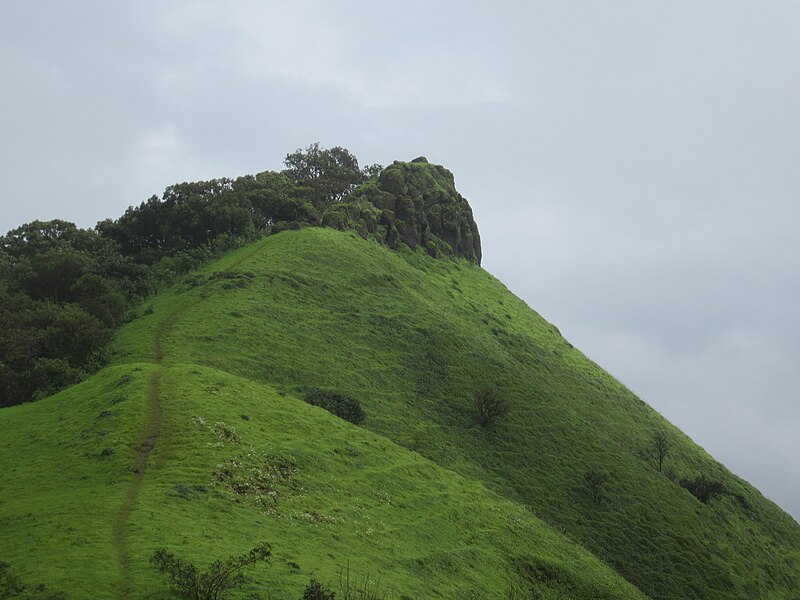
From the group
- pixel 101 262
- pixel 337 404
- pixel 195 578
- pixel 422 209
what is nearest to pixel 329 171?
pixel 422 209

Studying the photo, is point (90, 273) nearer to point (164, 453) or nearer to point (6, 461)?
point (6, 461)

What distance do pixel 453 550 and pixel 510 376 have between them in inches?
1660

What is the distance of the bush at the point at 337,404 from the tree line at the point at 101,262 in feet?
61.4

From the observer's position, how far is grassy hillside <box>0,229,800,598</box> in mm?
30312

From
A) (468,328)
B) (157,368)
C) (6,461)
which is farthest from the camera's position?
(468,328)

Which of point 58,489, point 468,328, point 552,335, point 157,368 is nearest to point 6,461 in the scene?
point 58,489

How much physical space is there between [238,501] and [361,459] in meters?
12.8

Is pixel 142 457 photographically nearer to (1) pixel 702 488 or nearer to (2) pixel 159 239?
(1) pixel 702 488

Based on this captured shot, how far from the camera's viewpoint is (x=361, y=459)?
44.6 metres

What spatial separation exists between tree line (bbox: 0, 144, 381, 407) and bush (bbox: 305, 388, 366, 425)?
61.4ft

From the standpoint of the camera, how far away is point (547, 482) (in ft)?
203

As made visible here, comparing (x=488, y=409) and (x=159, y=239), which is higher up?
(x=159, y=239)

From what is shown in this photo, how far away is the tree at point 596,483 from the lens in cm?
6200

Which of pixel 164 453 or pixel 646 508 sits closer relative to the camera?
pixel 164 453
